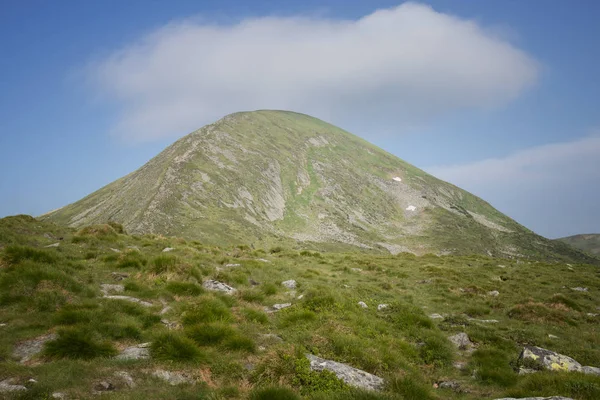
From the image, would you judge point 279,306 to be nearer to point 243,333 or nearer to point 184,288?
point 243,333

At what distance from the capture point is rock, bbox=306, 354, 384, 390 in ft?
31.0

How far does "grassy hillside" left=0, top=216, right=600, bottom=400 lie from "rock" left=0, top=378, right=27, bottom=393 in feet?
0.28

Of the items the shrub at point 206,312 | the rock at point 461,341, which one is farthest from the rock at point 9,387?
the rock at point 461,341

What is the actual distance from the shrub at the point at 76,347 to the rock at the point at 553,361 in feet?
46.9

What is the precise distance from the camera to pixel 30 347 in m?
9.73

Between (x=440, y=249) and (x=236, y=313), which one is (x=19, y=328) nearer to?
(x=236, y=313)

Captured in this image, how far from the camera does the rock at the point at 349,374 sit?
9441 millimetres

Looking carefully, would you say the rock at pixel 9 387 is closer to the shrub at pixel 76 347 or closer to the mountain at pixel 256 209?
the shrub at pixel 76 347

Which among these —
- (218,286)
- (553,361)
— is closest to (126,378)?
(218,286)

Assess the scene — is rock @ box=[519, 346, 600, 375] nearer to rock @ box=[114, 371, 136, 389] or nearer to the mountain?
rock @ box=[114, 371, 136, 389]

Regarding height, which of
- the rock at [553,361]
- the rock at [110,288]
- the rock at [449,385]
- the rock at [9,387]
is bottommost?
the rock at [449,385]

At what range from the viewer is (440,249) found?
15788 cm

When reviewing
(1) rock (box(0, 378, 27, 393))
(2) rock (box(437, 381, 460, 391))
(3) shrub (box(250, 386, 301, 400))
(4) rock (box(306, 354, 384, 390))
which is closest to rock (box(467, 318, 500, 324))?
(2) rock (box(437, 381, 460, 391))

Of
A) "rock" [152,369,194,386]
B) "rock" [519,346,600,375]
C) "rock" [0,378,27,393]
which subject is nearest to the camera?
"rock" [0,378,27,393]
